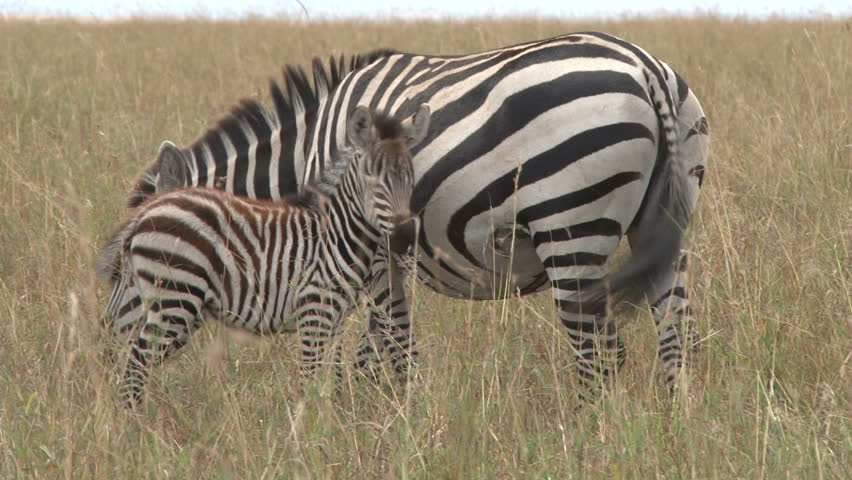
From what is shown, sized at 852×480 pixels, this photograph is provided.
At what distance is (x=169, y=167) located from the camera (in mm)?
4703

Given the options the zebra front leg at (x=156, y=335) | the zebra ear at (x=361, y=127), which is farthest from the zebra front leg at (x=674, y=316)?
the zebra front leg at (x=156, y=335)

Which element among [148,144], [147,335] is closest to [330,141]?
[147,335]

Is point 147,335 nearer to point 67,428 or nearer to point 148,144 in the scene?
point 67,428

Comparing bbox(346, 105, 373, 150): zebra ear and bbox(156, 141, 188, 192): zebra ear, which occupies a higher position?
bbox(346, 105, 373, 150): zebra ear

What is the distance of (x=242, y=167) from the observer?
4797 millimetres

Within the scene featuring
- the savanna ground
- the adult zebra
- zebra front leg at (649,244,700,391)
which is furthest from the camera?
zebra front leg at (649,244,700,391)

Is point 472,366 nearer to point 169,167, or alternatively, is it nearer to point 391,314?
point 391,314

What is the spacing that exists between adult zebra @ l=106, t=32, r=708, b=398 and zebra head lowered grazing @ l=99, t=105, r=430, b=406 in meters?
0.15

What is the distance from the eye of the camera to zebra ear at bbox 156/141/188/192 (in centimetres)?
464

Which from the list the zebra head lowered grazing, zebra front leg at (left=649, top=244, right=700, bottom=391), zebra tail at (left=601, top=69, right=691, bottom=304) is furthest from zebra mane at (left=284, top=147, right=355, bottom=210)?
zebra front leg at (left=649, top=244, right=700, bottom=391)

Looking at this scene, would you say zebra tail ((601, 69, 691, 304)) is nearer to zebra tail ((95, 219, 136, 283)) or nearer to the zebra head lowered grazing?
the zebra head lowered grazing

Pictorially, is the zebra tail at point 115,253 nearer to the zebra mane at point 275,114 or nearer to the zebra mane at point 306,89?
the zebra mane at point 275,114

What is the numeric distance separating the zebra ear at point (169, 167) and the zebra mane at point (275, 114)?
0.19ft

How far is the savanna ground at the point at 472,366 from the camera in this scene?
2.92m
